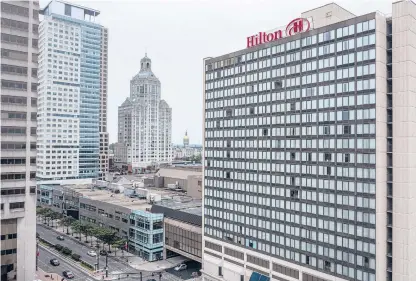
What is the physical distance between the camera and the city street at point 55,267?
100 meters

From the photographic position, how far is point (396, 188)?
66.1m

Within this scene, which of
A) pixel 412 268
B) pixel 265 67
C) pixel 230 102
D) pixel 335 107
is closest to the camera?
pixel 412 268

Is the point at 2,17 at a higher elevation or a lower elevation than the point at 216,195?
higher

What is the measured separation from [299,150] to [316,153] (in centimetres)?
415

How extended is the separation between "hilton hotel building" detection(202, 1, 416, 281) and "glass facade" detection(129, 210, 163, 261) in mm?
20862

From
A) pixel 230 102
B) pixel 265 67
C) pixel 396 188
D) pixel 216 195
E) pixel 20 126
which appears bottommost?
pixel 216 195

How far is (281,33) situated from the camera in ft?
280

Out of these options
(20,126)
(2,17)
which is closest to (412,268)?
(20,126)

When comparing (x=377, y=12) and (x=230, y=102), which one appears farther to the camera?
→ (x=230, y=102)

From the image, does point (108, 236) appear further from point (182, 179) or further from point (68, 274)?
point (182, 179)

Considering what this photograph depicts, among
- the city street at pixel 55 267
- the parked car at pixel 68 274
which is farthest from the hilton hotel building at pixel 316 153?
the parked car at pixel 68 274

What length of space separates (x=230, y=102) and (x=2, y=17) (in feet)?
176

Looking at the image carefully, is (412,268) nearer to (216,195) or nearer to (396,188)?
(396,188)

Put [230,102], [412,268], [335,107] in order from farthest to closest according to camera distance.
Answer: [230,102], [335,107], [412,268]
